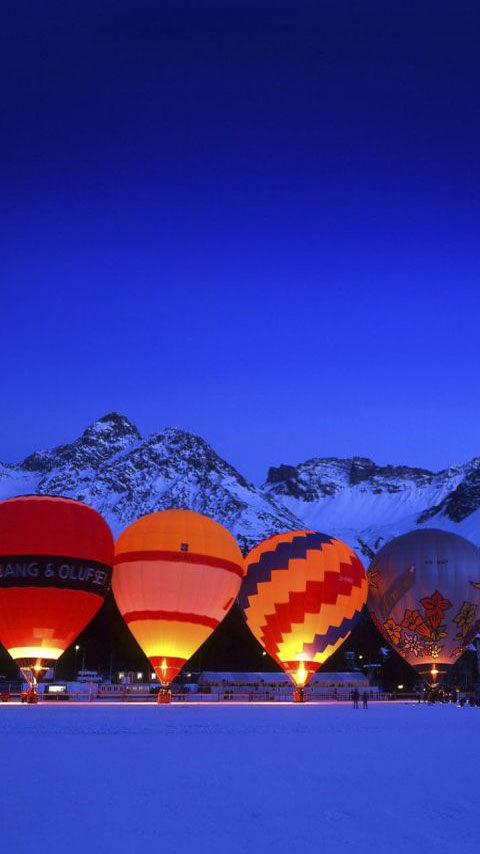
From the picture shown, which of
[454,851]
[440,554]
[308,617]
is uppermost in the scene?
[440,554]

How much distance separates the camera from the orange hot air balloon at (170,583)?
34562mm

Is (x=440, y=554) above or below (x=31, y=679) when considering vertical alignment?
above

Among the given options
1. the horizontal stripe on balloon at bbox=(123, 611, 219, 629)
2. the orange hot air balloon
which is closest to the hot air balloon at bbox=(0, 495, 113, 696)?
the orange hot air balloon

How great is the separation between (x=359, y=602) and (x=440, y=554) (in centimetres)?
457

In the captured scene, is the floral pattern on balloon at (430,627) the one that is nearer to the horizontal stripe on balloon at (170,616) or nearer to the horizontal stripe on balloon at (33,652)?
the horizontal stripe on balloon at (170,616)

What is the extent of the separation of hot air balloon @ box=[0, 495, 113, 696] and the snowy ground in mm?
15089

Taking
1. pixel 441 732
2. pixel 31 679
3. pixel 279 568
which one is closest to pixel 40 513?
pixel 31 679

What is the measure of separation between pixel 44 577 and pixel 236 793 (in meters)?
23.8

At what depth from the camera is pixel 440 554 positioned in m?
41.5

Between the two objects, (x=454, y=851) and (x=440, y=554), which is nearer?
(x=454, y=851)

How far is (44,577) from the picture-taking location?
3269 centimetres

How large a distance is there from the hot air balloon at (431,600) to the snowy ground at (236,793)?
22875mm

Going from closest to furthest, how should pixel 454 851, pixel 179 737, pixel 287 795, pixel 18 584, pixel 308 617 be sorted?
pixel 454 851, pixel 287 795, pixel 179 737, pixel 18 584, pixel 308 617

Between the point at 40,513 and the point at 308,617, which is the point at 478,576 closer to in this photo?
the point at 308,617
